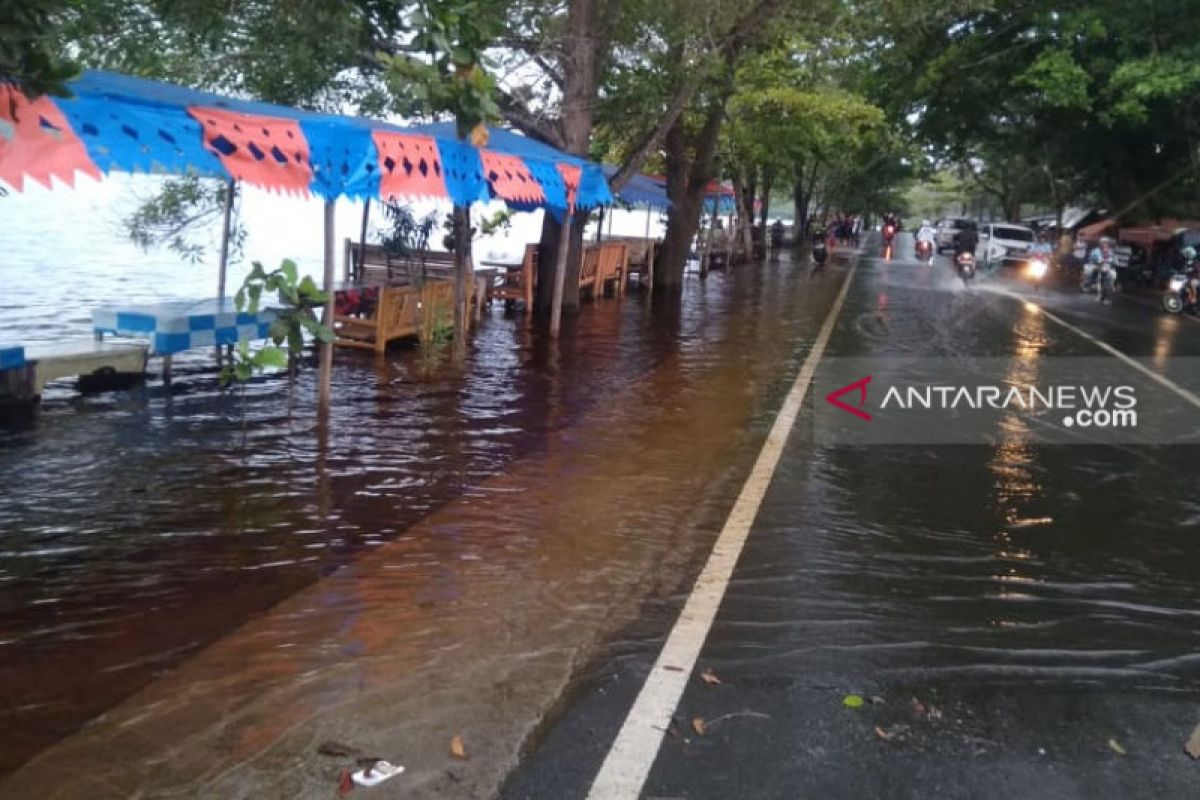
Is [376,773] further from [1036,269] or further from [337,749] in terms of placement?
[1036,269]

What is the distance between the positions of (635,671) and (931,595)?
69.7 inches

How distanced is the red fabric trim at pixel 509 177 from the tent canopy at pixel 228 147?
0.01 m

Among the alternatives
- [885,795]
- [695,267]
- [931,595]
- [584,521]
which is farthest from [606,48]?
[695,267]

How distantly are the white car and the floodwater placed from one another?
3033 cm

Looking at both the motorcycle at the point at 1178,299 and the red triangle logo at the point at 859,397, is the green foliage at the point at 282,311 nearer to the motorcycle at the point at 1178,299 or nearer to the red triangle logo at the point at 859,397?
the red triangle logo at the point at 859,397

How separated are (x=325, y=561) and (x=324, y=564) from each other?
0.05 meters

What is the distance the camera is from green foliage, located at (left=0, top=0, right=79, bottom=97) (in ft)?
10.8

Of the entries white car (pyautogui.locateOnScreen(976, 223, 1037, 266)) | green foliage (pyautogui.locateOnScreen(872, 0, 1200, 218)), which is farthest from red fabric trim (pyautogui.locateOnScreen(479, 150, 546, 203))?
white car (pyautogui.locateOnScreen(976, 223, 1037, 266))

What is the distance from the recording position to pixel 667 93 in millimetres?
15047

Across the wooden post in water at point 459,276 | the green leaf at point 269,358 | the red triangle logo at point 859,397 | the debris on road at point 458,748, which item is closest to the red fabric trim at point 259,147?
the green leaf at point 269,358

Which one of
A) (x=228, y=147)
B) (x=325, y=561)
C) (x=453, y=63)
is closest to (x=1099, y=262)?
(x=228, y=147)

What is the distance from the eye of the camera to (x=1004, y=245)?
37938 millimetres

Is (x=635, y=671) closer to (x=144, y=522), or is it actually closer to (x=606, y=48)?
(x=144, y=522)

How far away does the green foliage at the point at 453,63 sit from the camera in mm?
4578
